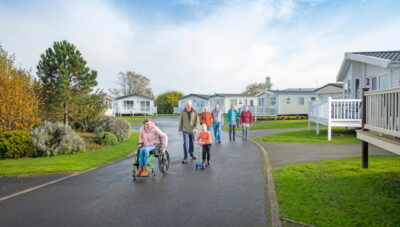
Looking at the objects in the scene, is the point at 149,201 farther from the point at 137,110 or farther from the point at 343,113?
the point at 137,110

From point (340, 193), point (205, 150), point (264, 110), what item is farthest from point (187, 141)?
point (264, 110)

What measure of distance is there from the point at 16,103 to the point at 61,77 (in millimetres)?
2600

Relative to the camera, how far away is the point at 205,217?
4.36 metres

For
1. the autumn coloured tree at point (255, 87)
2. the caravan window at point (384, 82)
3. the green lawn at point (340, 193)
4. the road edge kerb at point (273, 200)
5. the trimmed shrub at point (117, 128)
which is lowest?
the road edge kerb at point (273, 200)

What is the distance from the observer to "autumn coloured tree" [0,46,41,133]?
12102 millimetres

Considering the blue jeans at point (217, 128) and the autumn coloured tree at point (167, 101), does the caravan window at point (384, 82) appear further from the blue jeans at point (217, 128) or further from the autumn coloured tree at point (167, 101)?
the autumn coloured tree at point (167, 101)

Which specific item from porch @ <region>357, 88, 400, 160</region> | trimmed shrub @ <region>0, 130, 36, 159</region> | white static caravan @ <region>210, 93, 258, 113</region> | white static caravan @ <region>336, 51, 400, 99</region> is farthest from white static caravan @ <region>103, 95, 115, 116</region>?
white static caravan @ <region>210, 93, 258, 113</region>

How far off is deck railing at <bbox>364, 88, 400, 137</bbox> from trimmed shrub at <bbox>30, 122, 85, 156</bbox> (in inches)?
402

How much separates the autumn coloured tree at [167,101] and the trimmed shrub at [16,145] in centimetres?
4973

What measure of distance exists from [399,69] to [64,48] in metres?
15.9

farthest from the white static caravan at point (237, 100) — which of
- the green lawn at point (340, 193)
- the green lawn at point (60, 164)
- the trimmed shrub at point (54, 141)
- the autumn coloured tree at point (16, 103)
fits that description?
the green lawn at point (340, 193)

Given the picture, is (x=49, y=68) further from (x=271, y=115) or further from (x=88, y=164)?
(x=271, y=115)

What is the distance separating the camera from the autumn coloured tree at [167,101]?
6112cm

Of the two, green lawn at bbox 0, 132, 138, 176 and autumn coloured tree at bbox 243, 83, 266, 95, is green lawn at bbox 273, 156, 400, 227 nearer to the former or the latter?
green lawn at bbox 0, 132, 138, 176
